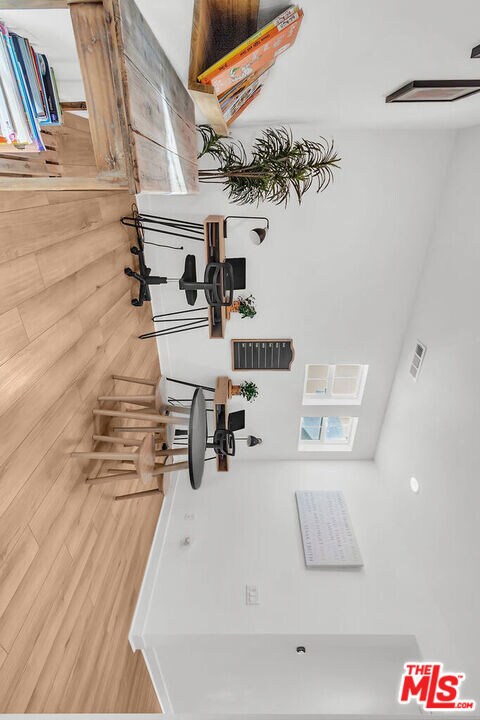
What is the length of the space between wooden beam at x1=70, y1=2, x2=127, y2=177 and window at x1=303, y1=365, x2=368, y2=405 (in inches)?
138

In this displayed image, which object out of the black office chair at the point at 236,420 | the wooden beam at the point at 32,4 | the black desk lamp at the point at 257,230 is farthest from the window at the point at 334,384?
the wooden beam at the point at 32,4

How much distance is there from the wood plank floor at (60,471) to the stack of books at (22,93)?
0.73 meters

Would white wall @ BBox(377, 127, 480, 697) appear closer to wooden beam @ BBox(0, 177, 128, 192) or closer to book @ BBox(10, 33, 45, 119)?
wooden beam @ BBox(0, 177, 128, 192)

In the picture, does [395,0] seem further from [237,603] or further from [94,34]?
[237,603]

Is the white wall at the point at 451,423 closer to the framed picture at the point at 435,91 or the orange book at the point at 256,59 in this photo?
the framed picture at the point at 435,91

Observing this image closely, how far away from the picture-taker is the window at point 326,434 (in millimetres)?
4746

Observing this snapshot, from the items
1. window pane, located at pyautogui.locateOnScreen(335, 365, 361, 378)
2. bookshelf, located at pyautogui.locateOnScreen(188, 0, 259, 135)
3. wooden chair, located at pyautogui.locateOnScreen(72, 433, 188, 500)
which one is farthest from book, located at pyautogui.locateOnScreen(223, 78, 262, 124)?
window pane, located at pyautogui.locateOnScreen(335, 365, 361, 378)

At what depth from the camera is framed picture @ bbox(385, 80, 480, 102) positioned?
1.82m

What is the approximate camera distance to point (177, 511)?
4215 mm

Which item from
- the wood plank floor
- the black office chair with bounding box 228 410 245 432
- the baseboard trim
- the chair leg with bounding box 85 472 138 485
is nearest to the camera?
the wood plank floor

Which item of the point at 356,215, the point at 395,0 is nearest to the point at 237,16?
the point at 395,0

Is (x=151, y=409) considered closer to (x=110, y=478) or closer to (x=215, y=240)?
(x=110, y=478)

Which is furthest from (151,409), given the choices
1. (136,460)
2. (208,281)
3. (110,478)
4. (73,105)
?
(73,105)

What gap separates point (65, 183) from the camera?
1170 mm
